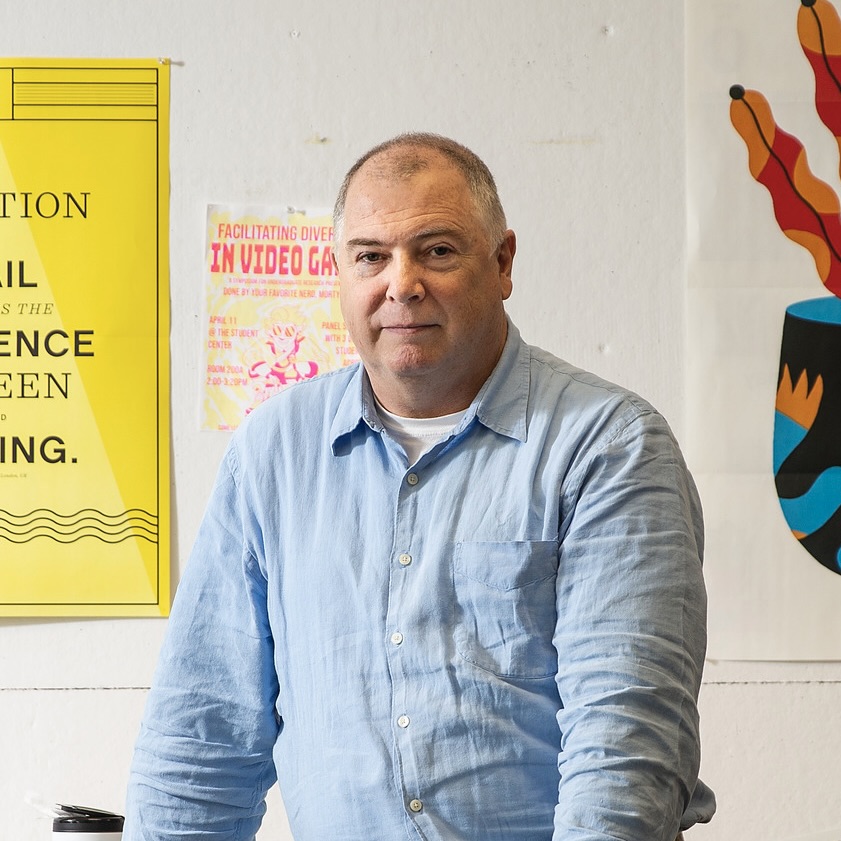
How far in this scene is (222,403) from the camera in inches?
70.6

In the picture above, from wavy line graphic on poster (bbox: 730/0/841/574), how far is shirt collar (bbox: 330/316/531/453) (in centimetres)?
74

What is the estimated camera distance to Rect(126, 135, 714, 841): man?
997mm

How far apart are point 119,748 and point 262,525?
782 mm

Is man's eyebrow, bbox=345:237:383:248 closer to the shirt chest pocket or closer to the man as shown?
the man

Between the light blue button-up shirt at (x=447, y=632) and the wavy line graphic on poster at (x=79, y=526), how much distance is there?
606 millimetres

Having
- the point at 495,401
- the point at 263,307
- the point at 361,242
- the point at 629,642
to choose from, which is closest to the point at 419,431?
the point at 495,401

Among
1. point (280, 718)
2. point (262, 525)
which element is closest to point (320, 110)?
point (262, 525)

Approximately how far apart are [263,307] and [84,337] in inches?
11.5

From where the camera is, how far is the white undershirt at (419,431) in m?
1.17

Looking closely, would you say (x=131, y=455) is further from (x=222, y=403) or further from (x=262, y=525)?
(x=262, y=525)

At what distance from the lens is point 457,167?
114 cm

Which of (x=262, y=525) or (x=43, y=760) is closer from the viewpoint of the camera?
(x=262, y=525)

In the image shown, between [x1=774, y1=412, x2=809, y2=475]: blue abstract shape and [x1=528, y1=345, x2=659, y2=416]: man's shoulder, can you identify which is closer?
[x1=528, y1=345, x2=659, y2=416]: man's shoulder

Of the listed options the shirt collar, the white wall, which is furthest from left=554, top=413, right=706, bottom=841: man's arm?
the white wall
